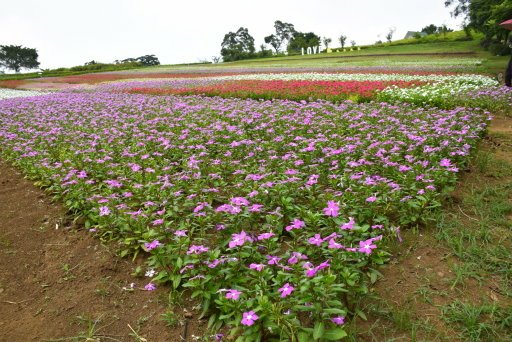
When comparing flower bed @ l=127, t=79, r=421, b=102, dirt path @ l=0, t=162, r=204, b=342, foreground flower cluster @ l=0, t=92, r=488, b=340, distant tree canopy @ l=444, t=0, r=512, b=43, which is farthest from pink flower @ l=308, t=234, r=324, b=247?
distant tree canopy @ l=444, t=0, r=512, b=43

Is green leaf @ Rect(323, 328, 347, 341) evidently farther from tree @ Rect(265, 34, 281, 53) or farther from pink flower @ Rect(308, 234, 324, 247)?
tree @ Rect(265, 34, 281, 53)

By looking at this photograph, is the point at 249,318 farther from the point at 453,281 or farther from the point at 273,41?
the point at 273,41

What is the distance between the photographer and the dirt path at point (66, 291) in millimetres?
2867

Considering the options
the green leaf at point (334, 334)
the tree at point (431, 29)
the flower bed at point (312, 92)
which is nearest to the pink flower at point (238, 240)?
the green leaf at point (334, 334)

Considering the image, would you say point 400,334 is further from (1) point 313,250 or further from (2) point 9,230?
(2) point 9,230

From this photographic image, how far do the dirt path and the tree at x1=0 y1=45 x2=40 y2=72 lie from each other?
93.9 meters

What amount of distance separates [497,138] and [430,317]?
5767 millimetres

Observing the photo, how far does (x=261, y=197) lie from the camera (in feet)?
13.0

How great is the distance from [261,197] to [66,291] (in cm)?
211

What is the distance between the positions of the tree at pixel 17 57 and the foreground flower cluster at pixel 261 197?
291 feet

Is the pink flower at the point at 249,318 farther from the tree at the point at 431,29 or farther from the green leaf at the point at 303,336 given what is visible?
the tree at the point at 431,29

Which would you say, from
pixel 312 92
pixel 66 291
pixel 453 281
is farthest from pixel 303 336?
pixel 312 92

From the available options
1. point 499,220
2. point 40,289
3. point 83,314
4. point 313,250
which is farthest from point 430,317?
point 40,289

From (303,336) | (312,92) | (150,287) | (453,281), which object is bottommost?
(453,281)
